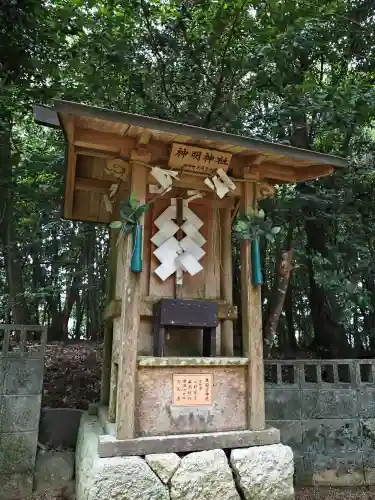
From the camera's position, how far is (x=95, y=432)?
336cm

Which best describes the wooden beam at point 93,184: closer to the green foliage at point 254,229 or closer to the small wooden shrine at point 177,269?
the small wooden shrine at point 177,269

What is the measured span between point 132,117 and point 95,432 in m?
2.67

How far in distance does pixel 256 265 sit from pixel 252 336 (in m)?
0.63

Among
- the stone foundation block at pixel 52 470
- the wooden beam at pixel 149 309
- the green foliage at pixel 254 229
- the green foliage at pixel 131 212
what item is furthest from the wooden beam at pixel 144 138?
the stone foundation block at pixel 52 470

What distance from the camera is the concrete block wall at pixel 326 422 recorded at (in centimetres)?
409

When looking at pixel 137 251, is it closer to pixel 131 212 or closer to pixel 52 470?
pixel 131 212

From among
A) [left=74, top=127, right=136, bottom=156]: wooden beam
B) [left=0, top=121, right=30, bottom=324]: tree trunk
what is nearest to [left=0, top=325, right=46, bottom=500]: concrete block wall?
[left=0, top=121, right=30, bottom=324]: tree trunk

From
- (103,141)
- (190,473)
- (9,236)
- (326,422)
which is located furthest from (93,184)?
(326,422)

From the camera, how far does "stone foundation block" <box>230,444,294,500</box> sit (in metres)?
2.94

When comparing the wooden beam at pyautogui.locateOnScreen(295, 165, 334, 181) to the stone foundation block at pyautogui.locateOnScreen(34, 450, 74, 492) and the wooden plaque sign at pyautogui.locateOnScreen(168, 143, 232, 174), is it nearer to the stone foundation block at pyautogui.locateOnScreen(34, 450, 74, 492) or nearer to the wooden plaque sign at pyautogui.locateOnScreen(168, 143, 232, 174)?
the wooden plaque sign at pyautogui.locateOnScreen(168, 143, 232, 174)

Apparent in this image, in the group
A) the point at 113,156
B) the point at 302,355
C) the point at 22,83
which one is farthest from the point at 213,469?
the point at 22,83

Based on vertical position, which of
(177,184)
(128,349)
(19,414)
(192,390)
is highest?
(177,184)

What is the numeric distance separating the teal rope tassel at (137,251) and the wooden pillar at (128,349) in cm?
5

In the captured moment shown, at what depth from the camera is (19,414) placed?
3762mm
